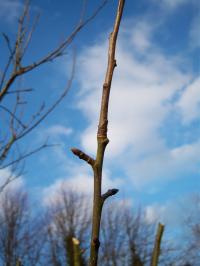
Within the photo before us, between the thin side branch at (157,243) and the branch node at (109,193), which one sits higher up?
the branch node at (109,193)

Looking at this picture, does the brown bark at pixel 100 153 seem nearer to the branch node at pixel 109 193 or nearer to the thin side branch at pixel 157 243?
the branch node at pixel 109 193

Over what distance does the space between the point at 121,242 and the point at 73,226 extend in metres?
3.67

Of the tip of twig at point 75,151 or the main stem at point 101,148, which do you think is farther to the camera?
the tip of twig at point 75,151

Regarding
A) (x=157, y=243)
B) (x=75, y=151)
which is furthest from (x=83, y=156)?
(x=157, y=243)

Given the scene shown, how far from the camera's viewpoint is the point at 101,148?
31.7 inches

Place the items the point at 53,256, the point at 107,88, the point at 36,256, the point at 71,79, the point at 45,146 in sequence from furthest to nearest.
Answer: the point at 53,256 < the point at 36,256 < the point at 45,146 < the point at 71,79 < the point at 107,88

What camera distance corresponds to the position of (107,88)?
85 centimetres

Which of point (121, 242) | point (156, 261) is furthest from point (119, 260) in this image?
point (156, 261)

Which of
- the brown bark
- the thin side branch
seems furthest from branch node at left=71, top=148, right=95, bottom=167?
the thin side branch

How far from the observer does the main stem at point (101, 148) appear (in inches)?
29.1

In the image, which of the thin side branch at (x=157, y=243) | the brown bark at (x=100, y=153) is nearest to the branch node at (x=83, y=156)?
the brown bark at (x=100, y=153)

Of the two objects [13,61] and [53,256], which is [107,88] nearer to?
[13,61]

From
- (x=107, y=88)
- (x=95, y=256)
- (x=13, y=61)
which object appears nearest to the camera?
(x=95, y=256)

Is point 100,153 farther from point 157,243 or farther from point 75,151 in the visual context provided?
point 157,243
